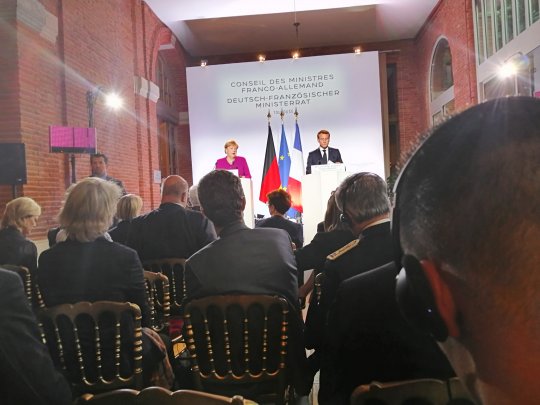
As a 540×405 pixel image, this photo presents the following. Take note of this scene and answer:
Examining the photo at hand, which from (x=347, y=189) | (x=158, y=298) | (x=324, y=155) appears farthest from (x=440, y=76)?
A: (x=347, y=189)

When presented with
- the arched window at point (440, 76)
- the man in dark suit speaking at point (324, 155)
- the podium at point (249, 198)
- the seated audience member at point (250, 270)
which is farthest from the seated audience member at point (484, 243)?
the arched window at point (440, 76)

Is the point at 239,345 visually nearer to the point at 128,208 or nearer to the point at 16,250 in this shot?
the point at 128,208

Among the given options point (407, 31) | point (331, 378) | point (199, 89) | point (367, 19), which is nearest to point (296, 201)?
point (199, 89)

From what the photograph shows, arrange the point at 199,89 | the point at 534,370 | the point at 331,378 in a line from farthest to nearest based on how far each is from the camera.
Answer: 1. the point at 199,89
2. the point at 331,378
3. the point at 534,370

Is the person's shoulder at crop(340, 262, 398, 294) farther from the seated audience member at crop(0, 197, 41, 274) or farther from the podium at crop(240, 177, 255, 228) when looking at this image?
the podium at crop(240, 177, 255, 228)

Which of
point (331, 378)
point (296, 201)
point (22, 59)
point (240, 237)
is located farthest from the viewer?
point (296, 201)

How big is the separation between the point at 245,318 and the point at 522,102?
172 centimetres

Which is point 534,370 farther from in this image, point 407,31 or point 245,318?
point 407,31

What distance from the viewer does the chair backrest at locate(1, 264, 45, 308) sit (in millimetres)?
3180

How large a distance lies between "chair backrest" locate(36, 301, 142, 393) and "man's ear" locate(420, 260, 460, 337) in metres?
1.73

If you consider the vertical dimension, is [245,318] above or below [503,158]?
below

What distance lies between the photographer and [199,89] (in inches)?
413

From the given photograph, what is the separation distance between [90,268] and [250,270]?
2.20 ft

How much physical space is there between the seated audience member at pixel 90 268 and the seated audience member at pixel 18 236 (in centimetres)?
150
